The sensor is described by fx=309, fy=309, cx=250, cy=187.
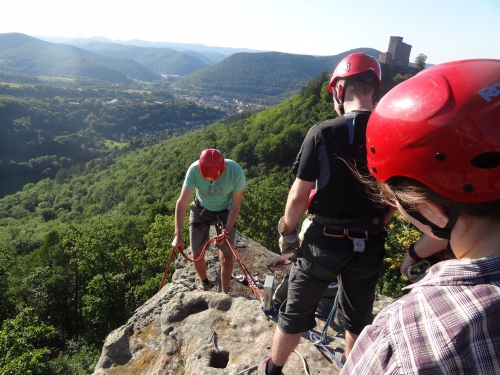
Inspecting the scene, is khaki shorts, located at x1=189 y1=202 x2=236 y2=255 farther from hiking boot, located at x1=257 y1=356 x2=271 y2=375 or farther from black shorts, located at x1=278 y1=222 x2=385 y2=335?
black shorts, located at x1=278 y1=222 x2=385 y2=335

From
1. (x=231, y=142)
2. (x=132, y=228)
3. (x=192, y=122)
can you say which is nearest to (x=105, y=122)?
(x=192, y=122)

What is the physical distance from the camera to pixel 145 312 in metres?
4.95

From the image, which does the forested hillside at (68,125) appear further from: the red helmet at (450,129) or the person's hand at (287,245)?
the red helmet at (450,129)

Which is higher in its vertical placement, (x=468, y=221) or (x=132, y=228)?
(x=468, y=221)

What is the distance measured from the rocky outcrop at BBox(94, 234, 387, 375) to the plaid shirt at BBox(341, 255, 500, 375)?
2.52m

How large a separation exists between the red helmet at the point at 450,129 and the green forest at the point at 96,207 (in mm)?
7808

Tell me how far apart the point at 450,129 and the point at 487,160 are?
196 mm

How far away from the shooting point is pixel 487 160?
50.9 inches

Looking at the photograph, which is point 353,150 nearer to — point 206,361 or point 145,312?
point 206,361

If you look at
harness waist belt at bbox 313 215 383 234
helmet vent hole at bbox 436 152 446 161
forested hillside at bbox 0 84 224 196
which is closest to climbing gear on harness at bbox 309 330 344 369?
harness waist belt at bbox 313 215 383 234

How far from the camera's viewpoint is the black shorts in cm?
271

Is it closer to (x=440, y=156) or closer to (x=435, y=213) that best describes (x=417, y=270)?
(x=435, y=213)

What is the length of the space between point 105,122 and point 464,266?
16913 centimetres

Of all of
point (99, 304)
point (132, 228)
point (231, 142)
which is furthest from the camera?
point (231, 142)
